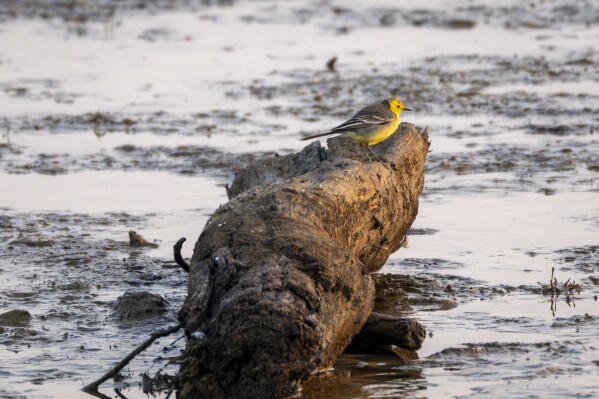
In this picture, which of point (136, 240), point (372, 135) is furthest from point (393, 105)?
point (136, 240)

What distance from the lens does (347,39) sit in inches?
872

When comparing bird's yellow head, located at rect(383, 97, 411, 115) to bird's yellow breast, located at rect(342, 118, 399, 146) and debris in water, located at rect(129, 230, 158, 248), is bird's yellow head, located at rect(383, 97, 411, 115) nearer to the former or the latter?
bird's yellow breast, located at rect(342, 118, 399, 146)

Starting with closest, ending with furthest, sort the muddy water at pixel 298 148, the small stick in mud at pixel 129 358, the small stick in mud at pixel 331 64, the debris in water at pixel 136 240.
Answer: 1. the small stick in mud at pixel 129 358
2. the muddy water at pixel 298 148
3. the debris in water at pixel 136 240
4. the small stick in mud at pixel 331 64

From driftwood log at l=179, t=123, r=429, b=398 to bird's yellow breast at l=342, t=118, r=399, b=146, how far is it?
0.30 metres

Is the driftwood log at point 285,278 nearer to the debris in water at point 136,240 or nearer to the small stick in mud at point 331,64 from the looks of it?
the debris in water at point 136,240

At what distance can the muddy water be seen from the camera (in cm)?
737

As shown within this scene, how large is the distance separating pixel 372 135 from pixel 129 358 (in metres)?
3.12

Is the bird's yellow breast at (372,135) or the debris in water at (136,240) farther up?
the bird's yellow breast at (372,135)

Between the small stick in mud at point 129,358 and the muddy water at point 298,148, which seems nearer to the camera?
the small stick in mud at point 129,358

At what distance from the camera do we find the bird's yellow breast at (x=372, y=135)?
8867mm

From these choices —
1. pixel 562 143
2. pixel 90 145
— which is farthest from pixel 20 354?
pixel 562 143

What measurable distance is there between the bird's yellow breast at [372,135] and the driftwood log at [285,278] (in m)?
0.30

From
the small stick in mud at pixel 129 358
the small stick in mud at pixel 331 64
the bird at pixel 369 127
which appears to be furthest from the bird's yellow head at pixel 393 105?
the small stick in mud at pixel 331 64

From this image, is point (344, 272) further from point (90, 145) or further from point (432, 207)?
point (90, 145)
